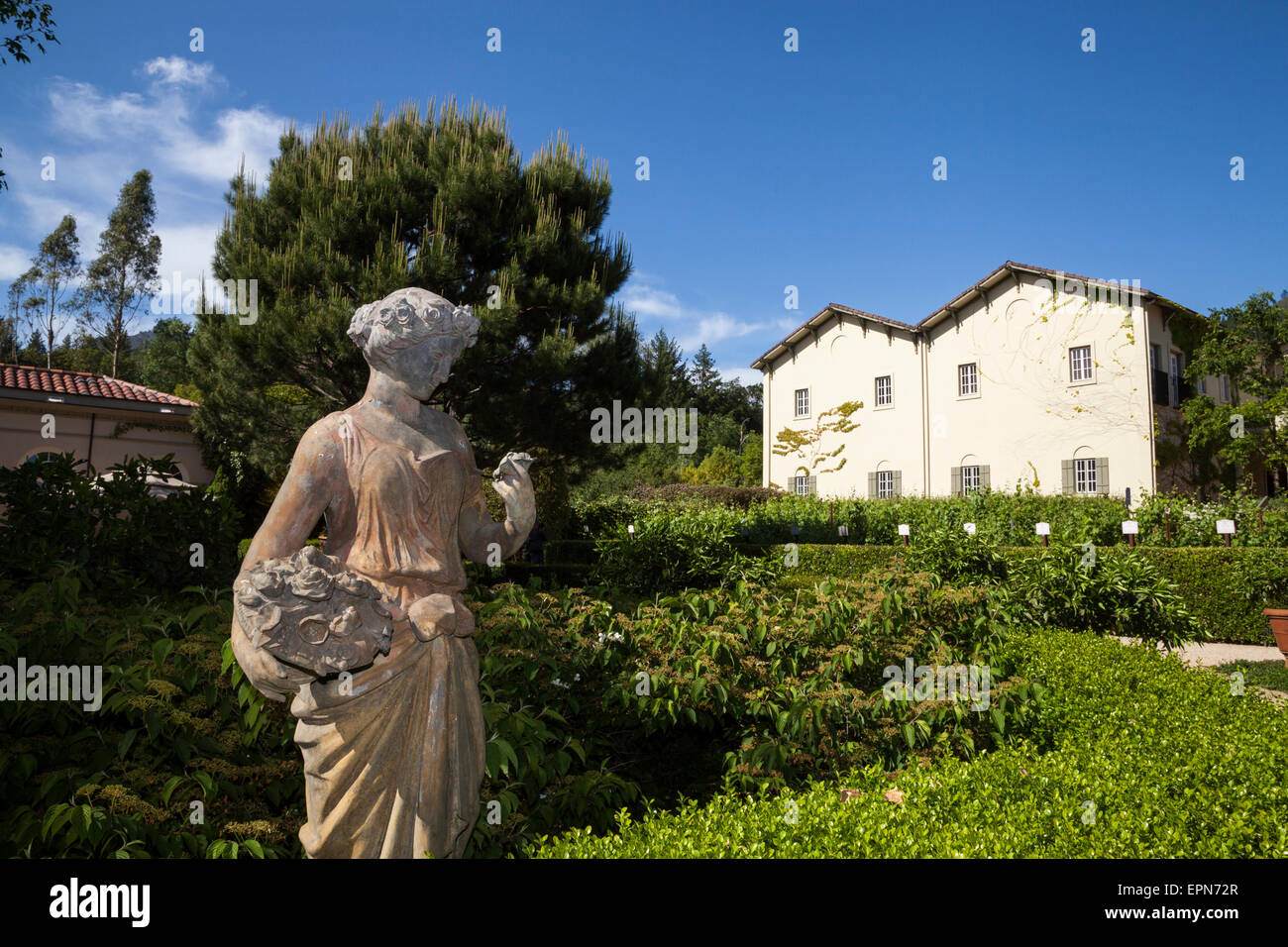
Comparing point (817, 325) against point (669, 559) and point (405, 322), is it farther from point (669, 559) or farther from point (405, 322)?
point (405, 322)

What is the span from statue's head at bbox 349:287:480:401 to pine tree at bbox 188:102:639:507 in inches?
436

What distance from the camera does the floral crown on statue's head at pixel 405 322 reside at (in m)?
2.10

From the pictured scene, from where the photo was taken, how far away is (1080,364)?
23641 mm

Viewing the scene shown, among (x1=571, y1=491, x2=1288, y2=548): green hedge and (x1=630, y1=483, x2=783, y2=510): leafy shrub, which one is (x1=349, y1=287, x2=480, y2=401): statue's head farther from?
(x1=630, y1=483, x2=783, y2=510): leafy shrub

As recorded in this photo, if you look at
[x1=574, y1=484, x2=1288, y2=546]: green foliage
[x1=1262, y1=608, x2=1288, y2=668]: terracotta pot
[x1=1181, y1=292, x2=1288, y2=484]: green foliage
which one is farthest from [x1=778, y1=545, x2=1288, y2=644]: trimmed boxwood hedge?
[x1=1181, y1=292, x2=1288, y2=484]: green foliage

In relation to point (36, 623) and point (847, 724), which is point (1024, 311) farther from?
point (36, 623)

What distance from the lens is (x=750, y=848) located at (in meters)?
2.40

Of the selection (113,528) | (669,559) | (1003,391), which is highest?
(1003,391)

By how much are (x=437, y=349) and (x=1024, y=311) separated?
26.8m

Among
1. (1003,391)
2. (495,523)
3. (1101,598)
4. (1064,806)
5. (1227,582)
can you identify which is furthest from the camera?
(1003,391)

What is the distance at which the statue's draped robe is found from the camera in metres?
1.94

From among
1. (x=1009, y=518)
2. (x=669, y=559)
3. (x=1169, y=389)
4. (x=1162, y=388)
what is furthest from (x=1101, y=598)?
(x=1169, y=389)

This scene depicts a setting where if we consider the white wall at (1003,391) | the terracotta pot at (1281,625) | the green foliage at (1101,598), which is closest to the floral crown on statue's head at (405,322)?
the green foliage at (1101,598)

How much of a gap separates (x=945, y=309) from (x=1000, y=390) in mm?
3439
